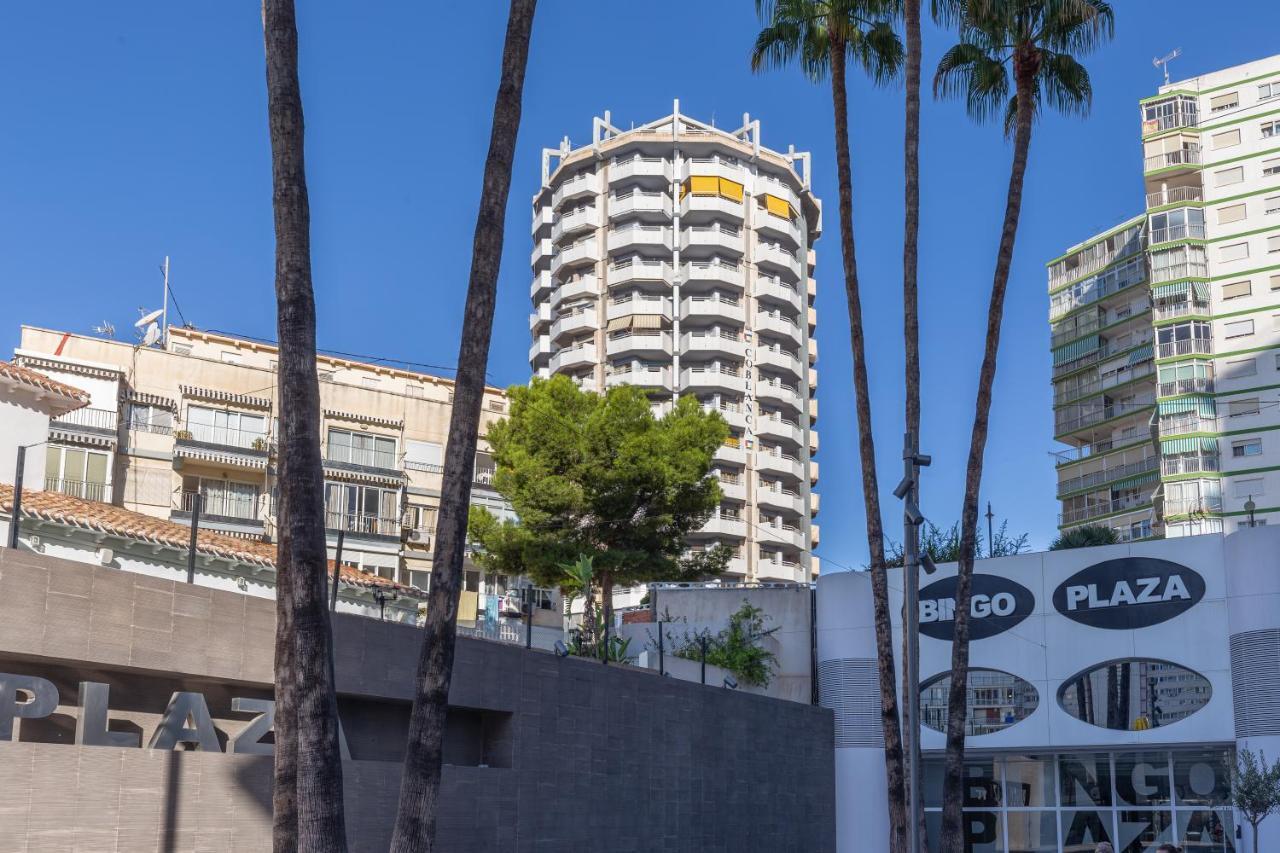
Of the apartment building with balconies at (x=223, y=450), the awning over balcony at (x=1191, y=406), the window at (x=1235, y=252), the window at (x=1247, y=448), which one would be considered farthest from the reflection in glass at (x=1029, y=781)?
the window at (x=1235, y=252)

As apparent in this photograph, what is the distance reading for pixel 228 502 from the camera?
5894 cm

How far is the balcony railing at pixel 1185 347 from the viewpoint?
3159 inches

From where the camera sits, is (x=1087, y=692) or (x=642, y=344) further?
(x=642, y=344)

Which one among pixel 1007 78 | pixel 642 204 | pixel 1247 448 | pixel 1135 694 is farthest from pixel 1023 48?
pixel 642 204

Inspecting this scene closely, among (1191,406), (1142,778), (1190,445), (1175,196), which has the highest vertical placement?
(1175,196)

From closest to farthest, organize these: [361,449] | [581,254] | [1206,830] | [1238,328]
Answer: [1206,830]
[361,449]
[1238,328]
[581,254]

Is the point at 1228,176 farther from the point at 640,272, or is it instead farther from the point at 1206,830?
the point at 1206,830

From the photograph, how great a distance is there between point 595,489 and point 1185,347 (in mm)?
46919

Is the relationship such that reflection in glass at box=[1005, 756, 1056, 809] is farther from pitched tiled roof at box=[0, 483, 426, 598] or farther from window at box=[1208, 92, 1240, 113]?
window at box=[1208, 92, 1240, 113]

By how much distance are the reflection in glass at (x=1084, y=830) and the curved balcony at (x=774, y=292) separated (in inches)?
2545

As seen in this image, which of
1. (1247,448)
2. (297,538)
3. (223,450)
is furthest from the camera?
(1247,448)

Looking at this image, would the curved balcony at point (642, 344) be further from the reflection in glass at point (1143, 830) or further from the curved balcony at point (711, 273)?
the reflection in glass at point (1143, 830)

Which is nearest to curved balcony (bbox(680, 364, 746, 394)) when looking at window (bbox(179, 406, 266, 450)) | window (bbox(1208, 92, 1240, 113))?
window (bbox(1208, 92, 1240, 113))

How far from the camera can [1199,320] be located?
8031 cm
